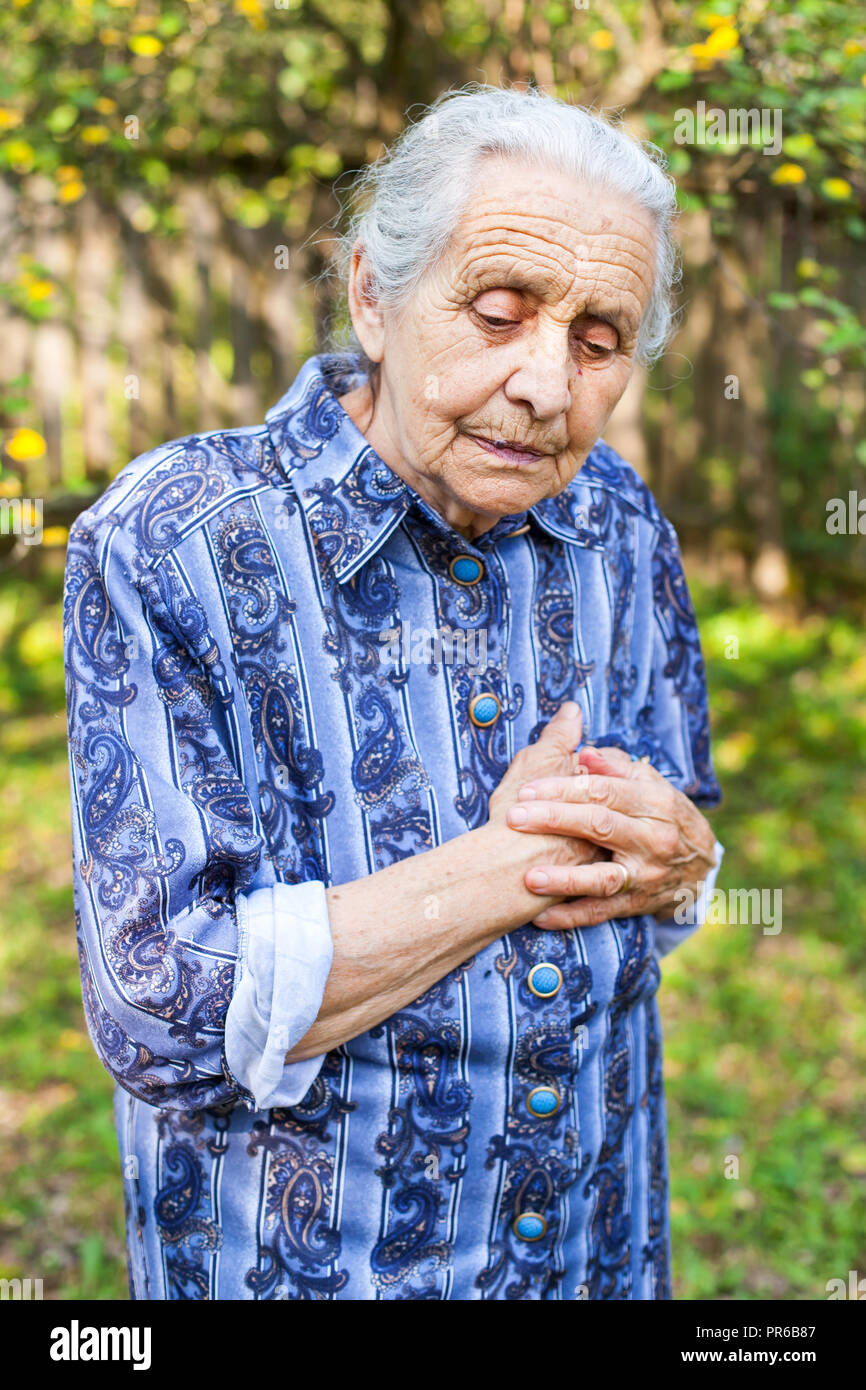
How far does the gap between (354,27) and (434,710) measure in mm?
4394

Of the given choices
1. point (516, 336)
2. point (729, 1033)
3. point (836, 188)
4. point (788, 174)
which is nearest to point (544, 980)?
point (516, 336)

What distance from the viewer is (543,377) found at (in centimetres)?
147

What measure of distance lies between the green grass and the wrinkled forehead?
2518 millimetres

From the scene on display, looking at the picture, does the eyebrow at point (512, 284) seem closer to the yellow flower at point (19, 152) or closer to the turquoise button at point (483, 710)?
the turquoise button at point (483, 710)

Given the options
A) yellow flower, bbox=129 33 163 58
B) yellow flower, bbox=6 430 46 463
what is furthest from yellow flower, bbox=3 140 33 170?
yellow flower, bbox=6 430 46 463

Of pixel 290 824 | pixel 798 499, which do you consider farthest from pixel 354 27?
pixel 290 824

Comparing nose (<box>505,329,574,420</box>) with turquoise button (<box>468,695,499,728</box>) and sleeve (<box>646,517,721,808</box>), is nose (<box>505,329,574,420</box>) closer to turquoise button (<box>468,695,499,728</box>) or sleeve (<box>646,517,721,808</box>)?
turquoise button (<box>468,695,499,728</box>)

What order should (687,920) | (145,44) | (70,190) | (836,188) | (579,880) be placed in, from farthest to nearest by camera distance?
(70,190) → (145,44) → (836,188) → (687,920) → (579,880)

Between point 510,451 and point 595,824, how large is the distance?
513 millimetres

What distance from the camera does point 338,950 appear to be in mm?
1453

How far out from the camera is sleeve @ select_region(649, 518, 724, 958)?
Answer: 1.99 m

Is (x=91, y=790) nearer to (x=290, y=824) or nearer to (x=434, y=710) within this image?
(x=290, y=824)

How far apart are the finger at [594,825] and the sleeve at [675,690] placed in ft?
0.89

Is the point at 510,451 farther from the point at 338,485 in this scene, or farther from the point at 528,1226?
the point at 528,1226
